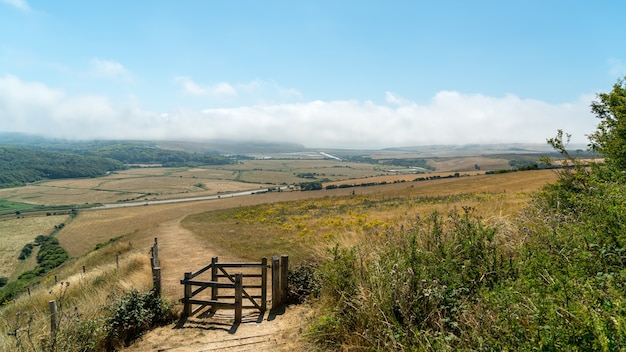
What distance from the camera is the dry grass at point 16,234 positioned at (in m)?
47.2

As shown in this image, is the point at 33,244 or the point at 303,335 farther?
the point at 33,244

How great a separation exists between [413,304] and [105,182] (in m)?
181

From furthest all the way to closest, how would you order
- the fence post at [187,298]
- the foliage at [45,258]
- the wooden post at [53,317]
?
the foliage at [45,258] → the fence post at [187,298] → the wooden post at [53,317]

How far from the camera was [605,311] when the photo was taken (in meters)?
2.86

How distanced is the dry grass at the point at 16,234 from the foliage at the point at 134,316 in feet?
158

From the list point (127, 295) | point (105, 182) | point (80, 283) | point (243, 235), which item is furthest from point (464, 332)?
point (105, 182)

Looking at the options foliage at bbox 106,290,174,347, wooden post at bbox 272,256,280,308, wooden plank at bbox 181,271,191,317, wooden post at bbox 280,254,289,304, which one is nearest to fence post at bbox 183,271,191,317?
wooden plank at bbox 181,271,191,317

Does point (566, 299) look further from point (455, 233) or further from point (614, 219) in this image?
point (455, 233)

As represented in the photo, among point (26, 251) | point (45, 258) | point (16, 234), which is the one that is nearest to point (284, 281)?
point (45, 258)

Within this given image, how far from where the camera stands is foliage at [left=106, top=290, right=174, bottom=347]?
27.5 feet

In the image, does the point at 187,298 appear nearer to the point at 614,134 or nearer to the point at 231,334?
the point at 231,334

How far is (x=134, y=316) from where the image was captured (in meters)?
8.88

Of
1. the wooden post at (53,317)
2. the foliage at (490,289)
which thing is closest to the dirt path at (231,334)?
the foliage at (490,289)

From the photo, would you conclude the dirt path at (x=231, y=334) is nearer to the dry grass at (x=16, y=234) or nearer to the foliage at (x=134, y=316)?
the foliage at (x=134, y=316)
